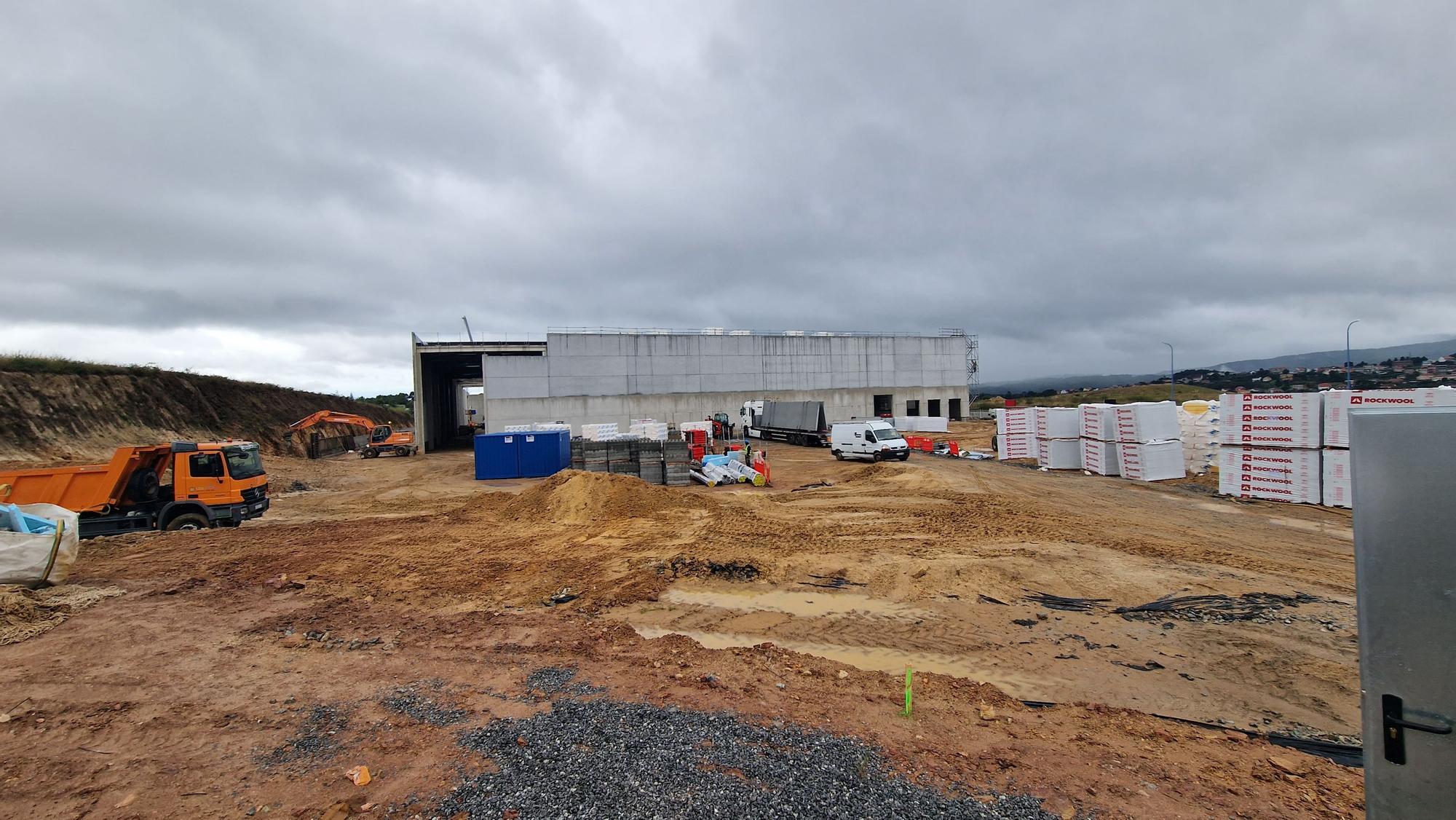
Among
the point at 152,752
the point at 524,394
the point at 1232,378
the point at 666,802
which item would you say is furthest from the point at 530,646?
the point at 1232,378

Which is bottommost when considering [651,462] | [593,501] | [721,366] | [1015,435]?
[593,501]

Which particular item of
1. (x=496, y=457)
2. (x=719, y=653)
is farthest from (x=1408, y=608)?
(x=496, y=457)

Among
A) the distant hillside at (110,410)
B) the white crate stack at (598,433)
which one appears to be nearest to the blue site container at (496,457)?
the white crate stack at (598,433)

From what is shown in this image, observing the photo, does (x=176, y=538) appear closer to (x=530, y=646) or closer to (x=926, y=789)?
(x=530, y=646)

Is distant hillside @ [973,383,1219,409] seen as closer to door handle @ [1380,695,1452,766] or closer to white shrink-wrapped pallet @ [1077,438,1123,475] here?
white shrink-wrapped pallet @ [1077,438,1123,475]

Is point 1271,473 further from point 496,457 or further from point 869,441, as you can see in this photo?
point 496,457

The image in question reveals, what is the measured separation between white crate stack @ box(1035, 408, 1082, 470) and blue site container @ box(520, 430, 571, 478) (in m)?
21.4

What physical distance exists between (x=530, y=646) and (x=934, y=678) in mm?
4937

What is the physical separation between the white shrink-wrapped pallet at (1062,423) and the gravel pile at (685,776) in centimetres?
2384

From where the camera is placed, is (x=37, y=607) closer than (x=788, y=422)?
Yes

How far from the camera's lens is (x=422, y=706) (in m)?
6.09

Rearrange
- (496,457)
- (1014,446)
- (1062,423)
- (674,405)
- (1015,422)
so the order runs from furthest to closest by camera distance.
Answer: (674,405) < (1014,446) < (1015,422) < (496,457) < (1062,423)

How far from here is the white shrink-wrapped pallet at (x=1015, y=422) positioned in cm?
2789

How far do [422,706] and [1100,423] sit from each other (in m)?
24.2
